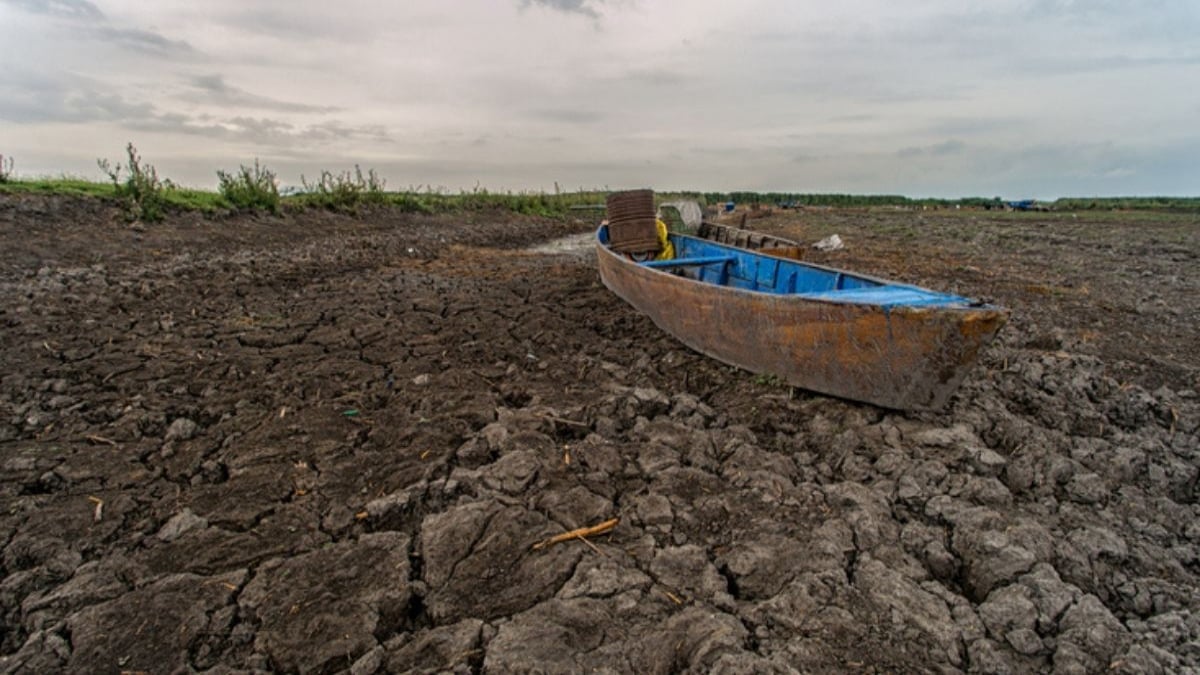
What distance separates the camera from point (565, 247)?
1446cm

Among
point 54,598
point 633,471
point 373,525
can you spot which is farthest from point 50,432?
point 633,471

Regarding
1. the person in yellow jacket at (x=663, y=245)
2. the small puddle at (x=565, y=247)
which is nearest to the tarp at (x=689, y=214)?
the person in yellow jacket at (x=663, y=245)

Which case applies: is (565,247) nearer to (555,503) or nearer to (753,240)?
(753,240)

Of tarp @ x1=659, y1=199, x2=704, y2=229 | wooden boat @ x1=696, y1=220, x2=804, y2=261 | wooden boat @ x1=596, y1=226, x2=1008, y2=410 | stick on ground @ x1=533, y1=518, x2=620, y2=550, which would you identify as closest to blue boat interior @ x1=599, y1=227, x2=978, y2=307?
wooden boat @ x1=596, y1=226, x2=1008, y2=410

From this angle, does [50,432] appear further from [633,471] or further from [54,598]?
[633,471]

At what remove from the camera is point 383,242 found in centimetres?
1120

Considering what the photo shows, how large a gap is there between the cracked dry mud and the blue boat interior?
0.72 m

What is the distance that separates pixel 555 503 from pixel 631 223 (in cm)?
649

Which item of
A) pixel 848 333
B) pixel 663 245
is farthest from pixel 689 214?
pixel 848 333

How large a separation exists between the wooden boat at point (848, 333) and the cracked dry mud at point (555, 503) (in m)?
0.18

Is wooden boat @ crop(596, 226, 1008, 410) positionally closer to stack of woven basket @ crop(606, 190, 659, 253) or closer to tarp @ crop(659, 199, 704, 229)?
stack of woven basket @ crop(606, 190, 659, 253)

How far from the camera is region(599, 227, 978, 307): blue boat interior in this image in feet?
11.0

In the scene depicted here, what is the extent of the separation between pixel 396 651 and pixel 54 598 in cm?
133

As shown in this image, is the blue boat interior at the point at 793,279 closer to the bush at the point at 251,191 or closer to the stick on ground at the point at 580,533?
the stick on ground at the point at 580,533
